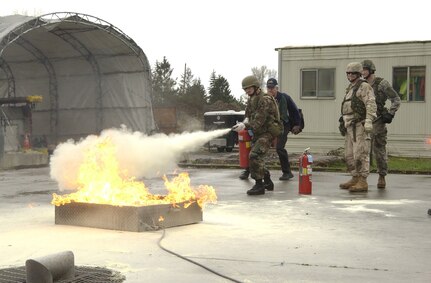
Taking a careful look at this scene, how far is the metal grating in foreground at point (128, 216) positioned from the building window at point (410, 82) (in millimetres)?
18934

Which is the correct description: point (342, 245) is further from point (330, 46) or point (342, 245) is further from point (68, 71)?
point (68, 71)

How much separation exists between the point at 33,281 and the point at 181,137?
20.8 feet

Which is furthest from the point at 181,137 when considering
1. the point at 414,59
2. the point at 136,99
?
the point at 136,99

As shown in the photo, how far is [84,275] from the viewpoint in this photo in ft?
15.7

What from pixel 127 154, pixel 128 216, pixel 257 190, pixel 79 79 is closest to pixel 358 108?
pixel 257 190

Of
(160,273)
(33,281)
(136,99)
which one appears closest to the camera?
(33,281)

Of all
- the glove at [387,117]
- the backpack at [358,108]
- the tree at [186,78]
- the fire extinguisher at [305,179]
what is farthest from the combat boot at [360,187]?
the tree at [186,78]

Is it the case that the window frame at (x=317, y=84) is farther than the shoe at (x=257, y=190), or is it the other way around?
the window frame at (x=317, y=84)

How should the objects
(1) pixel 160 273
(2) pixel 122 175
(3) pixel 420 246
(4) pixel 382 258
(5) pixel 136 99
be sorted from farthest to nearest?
(5) pixel 136 99 → (2) pixel 122 175 → (3) pixel 420 246 → (4) pixel 382 258 → (1) pixel 160 273

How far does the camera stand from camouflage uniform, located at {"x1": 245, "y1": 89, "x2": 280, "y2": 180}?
34.2 ft

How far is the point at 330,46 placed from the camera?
2553 centimetres

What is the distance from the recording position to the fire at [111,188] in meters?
7.38

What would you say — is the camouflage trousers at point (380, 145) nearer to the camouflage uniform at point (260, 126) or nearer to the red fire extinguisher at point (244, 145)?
the camouflage uniform at point (260, 126)

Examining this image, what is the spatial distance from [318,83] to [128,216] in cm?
2010
